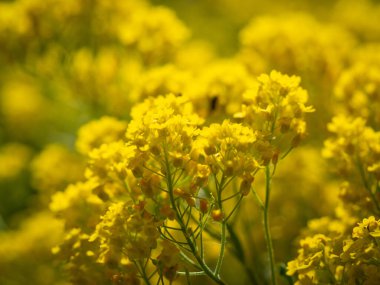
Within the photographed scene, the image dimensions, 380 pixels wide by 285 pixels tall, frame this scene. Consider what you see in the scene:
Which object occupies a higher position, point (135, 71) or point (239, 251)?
point (135, 71)

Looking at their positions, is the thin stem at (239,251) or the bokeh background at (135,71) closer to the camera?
the thin stem at (239,251)

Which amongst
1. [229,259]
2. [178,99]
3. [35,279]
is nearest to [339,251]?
[178,99]

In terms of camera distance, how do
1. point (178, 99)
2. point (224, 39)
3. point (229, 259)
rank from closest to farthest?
point (178, 99) < point (229, 259) < point (224, 39)

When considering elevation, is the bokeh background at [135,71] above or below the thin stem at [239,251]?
above

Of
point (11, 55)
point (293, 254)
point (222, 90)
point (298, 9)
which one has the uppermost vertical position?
point (298, 9)

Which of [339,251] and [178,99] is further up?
[178,99]

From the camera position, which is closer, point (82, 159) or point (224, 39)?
point (82, 159)

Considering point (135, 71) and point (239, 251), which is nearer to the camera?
point (239, 251)

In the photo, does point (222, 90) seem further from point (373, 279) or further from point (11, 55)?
point (11, 55)

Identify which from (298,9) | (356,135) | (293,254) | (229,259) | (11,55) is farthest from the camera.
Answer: (298,9)

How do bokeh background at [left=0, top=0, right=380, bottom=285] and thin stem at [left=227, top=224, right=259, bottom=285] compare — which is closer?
thin stem at [left=227, top=224, right=259, bottom=285]

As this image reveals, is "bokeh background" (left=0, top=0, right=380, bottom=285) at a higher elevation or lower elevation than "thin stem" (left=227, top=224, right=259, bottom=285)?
higher
